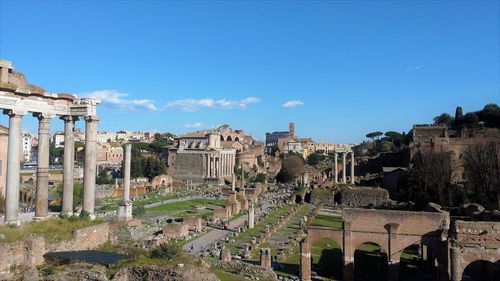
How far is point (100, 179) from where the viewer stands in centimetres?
6294

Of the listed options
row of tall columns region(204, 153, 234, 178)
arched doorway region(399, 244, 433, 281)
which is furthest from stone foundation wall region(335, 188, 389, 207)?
row of tall columns region(204, 153, 234, 178)

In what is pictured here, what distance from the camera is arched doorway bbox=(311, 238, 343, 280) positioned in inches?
723

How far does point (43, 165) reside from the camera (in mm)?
13500

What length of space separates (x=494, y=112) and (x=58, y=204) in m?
54.4

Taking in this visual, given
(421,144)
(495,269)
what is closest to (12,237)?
(495,269)

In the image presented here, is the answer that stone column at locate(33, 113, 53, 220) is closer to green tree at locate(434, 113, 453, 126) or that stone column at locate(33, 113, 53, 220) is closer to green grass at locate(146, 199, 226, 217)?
green grass at locate(146, 199, 226, 217)

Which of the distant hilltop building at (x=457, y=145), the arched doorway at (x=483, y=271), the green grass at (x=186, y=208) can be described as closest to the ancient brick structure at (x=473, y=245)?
the arched doorway at (x=483, y=271)

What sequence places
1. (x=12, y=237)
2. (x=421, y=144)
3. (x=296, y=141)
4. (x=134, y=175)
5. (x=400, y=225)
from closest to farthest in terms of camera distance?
(x=12, y=237) → (x=400, y=225) → (x=421, y=144) → (x=134, y=175) → (x=296, y=141)

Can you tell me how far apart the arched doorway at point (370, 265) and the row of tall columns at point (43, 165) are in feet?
36.9

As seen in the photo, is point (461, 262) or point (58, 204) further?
point (58, 204)

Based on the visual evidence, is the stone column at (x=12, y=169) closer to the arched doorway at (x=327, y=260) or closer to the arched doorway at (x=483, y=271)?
the arched doorway at (x=327, y=260)

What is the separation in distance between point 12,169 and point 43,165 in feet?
3.78

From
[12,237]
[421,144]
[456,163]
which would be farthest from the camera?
[421,144]

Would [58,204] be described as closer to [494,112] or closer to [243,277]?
[243,277]
